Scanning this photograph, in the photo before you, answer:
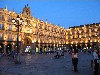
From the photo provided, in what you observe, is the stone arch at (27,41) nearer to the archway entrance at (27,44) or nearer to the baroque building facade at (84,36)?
the archway entrance at (27,44)

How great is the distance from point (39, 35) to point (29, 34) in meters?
8.16

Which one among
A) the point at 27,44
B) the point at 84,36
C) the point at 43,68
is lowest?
the point at 43,68

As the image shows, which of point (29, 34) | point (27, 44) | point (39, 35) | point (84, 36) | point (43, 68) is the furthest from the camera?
point (84, 36)

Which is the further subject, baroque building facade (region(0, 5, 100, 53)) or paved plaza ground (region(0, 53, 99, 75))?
baroque building facade (region(0, 5, 100, 53))

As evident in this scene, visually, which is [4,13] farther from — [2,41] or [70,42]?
[70,42]

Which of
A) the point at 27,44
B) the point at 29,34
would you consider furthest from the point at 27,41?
the point at 29,34

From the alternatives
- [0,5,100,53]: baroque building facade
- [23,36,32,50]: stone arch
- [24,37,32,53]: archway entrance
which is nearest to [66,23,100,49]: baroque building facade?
[0,5,100,53]: baroque building facade

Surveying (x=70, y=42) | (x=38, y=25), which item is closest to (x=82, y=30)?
(x=70, y=42)

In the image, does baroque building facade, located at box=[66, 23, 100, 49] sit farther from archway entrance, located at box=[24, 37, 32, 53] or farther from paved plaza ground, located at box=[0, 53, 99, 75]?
paved plaza ground, located at box=[0, 53, 99, 75]

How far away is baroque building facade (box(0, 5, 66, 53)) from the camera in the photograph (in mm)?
54875

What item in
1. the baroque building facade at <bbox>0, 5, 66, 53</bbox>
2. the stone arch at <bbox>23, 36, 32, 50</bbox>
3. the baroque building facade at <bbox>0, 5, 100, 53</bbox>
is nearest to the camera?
the baroque building facade at <bbox>0, 5, 66, 53</bbox>

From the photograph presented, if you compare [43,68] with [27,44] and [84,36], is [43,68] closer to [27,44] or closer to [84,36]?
[27,44]

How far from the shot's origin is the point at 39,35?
72000mm

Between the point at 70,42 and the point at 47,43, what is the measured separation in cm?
2382
